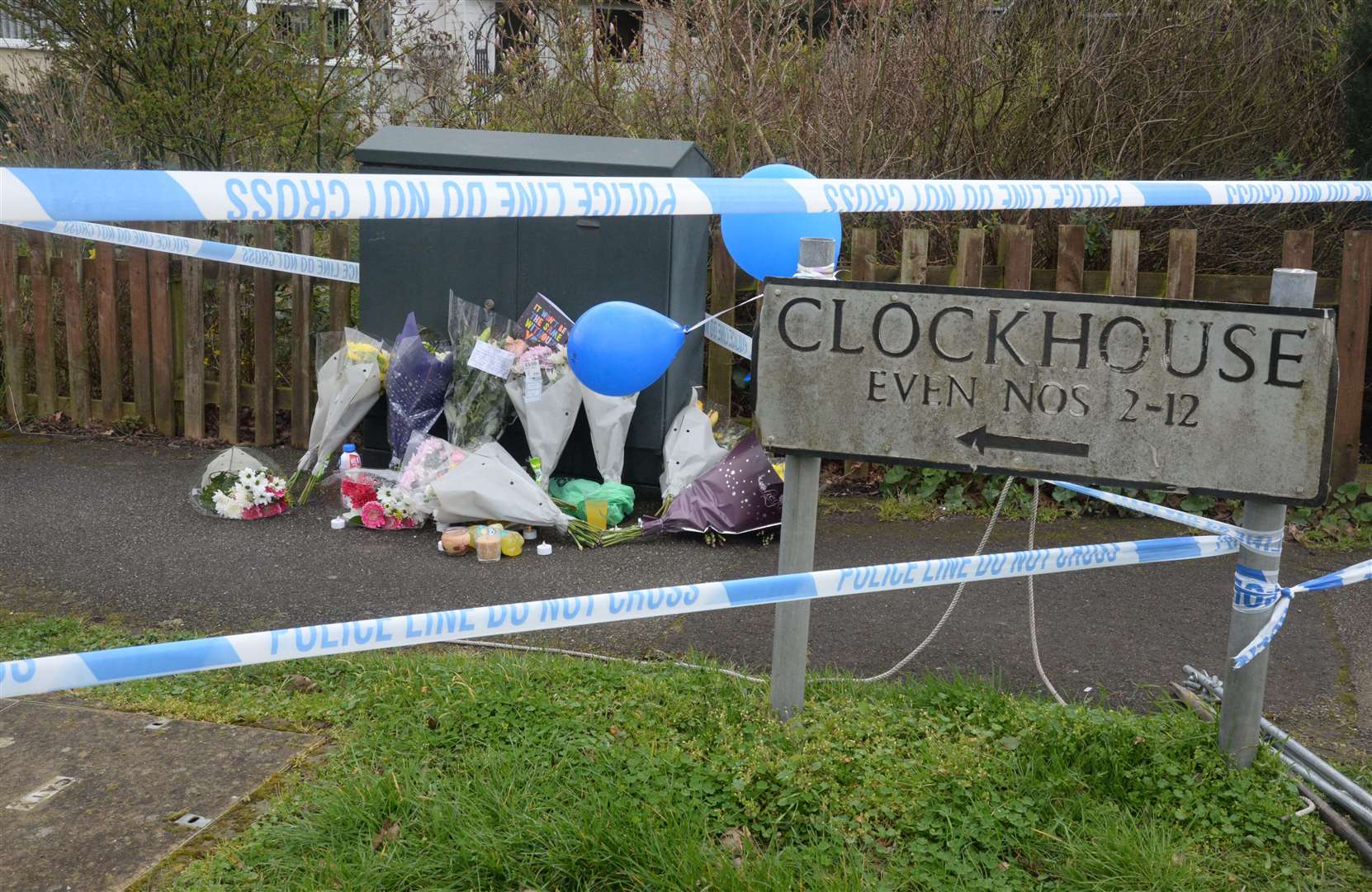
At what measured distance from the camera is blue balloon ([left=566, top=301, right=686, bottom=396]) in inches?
188

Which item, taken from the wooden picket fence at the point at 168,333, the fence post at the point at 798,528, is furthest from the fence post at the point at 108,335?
the fence post at the point at 798,528

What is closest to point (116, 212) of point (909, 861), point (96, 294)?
point (909, 861)

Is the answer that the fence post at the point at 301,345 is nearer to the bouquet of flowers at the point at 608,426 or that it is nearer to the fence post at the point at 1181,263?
the bouquet of flowers at the point at 608,426

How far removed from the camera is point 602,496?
567 cm

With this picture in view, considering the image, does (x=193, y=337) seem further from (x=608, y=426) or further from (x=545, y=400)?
(x=608, y=426)

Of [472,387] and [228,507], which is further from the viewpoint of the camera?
[472,387]

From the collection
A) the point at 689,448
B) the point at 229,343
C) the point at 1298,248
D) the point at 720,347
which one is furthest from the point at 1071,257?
the point at 229,343

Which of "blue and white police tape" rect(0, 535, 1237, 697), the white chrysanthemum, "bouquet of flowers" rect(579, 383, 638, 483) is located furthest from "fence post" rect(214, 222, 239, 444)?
"blue and white police tape" rect(0, 535, 1237, 697)

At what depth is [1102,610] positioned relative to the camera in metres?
4.49

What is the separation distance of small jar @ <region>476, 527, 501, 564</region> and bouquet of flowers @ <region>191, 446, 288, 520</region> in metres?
1.18

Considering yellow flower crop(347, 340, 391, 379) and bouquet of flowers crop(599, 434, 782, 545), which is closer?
bouquet of flowers crop(599, 434, 782, 545)

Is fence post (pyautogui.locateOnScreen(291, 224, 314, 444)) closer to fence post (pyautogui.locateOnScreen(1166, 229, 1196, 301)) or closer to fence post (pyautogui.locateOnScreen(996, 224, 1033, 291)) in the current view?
fence post (pyautogui.locateOnScreen(996, 224, 1033, 291))

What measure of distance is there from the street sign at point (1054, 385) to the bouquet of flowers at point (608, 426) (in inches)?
112

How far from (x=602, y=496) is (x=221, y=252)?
2.25 m
